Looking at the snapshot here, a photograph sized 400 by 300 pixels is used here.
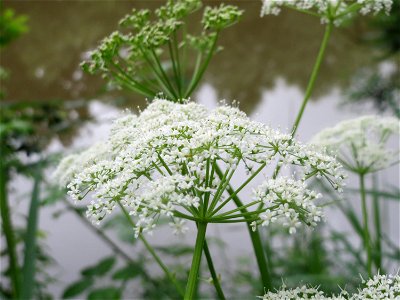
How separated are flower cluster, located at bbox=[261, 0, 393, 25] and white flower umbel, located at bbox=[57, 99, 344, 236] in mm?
659

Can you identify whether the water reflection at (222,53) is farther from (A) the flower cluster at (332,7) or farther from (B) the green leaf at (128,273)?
(A) the flower cluster at (332,7)

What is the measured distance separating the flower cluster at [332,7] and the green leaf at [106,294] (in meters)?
1.62

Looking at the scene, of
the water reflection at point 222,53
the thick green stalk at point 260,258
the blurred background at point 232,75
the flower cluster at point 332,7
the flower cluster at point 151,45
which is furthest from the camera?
the water reflection at point 222,53

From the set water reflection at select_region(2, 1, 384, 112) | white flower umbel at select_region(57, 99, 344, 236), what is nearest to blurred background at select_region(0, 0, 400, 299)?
water reflection at select_region(2, 1, 384, 112)

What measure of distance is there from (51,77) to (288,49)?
5269 mm

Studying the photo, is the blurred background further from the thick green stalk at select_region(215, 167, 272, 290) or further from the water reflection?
the thick green stalk at select_region(215, 167, 272, 290)

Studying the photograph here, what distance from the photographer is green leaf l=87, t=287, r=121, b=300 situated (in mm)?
2658

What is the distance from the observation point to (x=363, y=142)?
6.07 feet

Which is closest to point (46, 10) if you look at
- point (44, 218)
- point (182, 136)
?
point (44, 218)

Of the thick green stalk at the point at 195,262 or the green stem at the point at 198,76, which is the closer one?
the thick green stalk at the point at 195,262

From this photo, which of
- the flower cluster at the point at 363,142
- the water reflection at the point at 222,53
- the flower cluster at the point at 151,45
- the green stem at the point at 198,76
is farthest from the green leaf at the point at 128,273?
the water reflection at the point at 222,53

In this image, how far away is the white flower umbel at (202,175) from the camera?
93 centimetres

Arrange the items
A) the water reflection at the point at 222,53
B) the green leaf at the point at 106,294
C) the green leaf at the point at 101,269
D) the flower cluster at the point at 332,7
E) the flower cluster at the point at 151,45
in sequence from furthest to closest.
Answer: the water reflection at the point at 222,53 → the green leaf at the point at 101,269 → the green leaf at the point at 106,294 → the flower cluster at the point at 332,7 → the flower cluster at the point at 151,45

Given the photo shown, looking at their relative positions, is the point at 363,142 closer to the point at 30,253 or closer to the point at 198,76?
the point at 198,76
